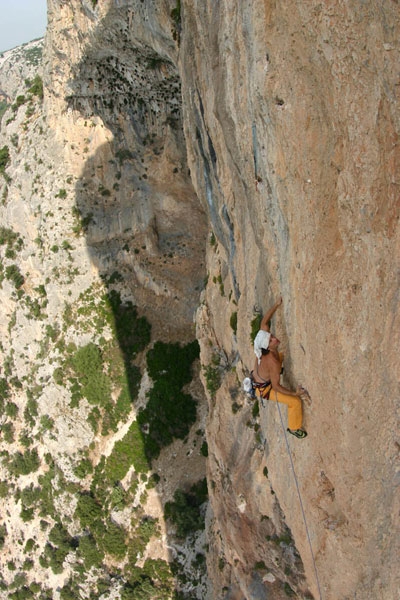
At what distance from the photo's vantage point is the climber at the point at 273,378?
8.77 m

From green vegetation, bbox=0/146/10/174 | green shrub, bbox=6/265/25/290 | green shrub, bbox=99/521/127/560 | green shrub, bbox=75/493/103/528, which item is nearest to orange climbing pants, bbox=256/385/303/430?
green shrub, bbox=99/521/127/560

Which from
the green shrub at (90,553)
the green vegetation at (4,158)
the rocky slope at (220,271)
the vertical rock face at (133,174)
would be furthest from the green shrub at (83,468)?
the green vegetation at (4,158)

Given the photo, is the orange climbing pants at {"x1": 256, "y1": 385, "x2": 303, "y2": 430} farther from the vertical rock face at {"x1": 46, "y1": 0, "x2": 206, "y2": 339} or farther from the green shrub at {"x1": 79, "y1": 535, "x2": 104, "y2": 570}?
the green shrub at {"x1": 79, "y1": 535, "x2": 104, "y2": 570}

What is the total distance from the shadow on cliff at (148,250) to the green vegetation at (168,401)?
0.20 feet

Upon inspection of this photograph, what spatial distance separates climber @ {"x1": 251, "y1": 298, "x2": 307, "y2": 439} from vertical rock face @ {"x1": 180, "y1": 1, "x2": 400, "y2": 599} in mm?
250

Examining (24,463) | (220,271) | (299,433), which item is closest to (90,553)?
(24,463)

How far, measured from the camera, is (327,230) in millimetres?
7234

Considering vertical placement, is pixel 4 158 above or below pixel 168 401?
above

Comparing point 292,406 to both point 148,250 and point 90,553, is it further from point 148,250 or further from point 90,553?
point 90,553

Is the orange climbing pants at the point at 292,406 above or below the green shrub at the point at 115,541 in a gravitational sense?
above

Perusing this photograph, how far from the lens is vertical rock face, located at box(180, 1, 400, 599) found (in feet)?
21.4

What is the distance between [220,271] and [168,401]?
12303 mm

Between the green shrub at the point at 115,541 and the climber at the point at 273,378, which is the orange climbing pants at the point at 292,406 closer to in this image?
the climber at the point at 273,378

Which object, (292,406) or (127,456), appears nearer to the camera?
(292,406)
